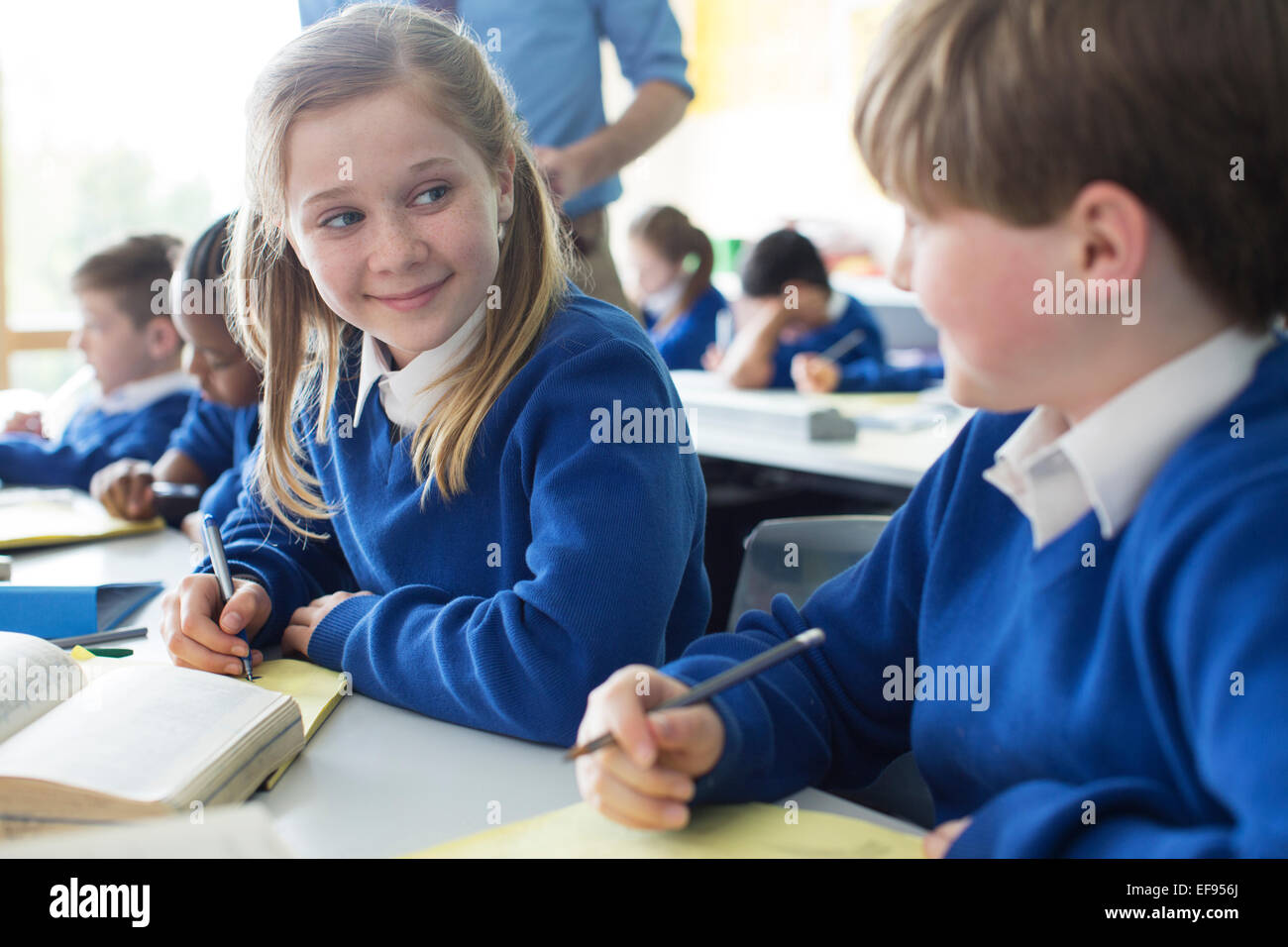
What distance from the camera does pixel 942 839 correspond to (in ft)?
2.29

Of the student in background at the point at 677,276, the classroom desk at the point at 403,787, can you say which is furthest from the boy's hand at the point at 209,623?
the student in background at the point at 677,276

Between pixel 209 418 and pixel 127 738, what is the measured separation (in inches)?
55.6

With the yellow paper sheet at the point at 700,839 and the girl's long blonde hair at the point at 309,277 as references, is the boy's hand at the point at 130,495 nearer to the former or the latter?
the girl's long blonde hair at the point at 309,277

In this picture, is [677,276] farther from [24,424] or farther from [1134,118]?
[1134,118]

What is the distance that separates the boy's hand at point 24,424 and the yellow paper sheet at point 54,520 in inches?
18.1

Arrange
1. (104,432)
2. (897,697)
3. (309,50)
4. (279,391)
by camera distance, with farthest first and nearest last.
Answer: (104,432) → (279,391) → (309,50) → (897,697)

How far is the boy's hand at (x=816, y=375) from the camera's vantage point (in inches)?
126

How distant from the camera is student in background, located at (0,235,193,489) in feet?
7.66

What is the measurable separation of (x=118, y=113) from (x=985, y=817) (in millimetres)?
4423

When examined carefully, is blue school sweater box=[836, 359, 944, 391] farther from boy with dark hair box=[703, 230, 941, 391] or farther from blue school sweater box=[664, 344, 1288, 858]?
blue school sweater box=[664, 344, 1288, 858]

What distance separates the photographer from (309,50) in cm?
111
